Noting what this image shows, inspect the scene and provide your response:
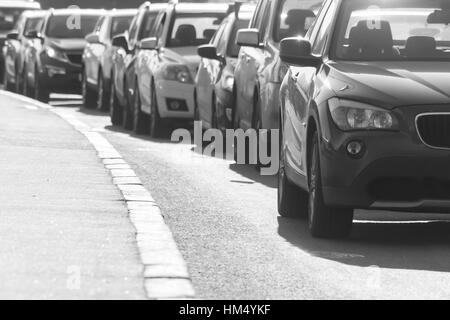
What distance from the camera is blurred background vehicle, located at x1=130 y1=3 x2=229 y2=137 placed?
75.7ft

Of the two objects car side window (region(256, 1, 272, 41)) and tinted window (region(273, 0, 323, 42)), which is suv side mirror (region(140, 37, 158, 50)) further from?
tinted window (region(273, 0, 323, 42))

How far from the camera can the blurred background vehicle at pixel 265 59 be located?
53.5 ft

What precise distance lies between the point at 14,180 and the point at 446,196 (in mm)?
4472

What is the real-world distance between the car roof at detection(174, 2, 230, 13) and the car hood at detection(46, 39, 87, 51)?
385 inches

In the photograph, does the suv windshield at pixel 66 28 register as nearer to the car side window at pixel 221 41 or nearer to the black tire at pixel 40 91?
the black tire at pixel 40 91

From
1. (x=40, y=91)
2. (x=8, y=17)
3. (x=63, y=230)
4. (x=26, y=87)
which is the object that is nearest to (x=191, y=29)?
(x=40, y=91)

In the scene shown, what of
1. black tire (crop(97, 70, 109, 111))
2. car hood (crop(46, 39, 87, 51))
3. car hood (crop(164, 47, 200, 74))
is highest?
car hood (crop(164, 47, 200, 74))

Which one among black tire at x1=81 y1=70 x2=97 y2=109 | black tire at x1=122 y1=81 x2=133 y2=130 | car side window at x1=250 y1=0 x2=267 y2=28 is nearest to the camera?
car side window at x1=250 y1=0 x2=267 y2=28

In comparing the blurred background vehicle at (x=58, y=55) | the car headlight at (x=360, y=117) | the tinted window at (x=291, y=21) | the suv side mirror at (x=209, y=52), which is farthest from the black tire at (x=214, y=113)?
Result: the blurred background vehicle at (x=58, y=55)

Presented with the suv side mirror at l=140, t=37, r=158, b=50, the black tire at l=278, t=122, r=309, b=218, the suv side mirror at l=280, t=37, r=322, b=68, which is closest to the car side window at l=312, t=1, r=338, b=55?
the suv side mirror at l=280, t=37, r=322, b=68

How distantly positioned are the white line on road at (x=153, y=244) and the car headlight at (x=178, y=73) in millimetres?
6888
